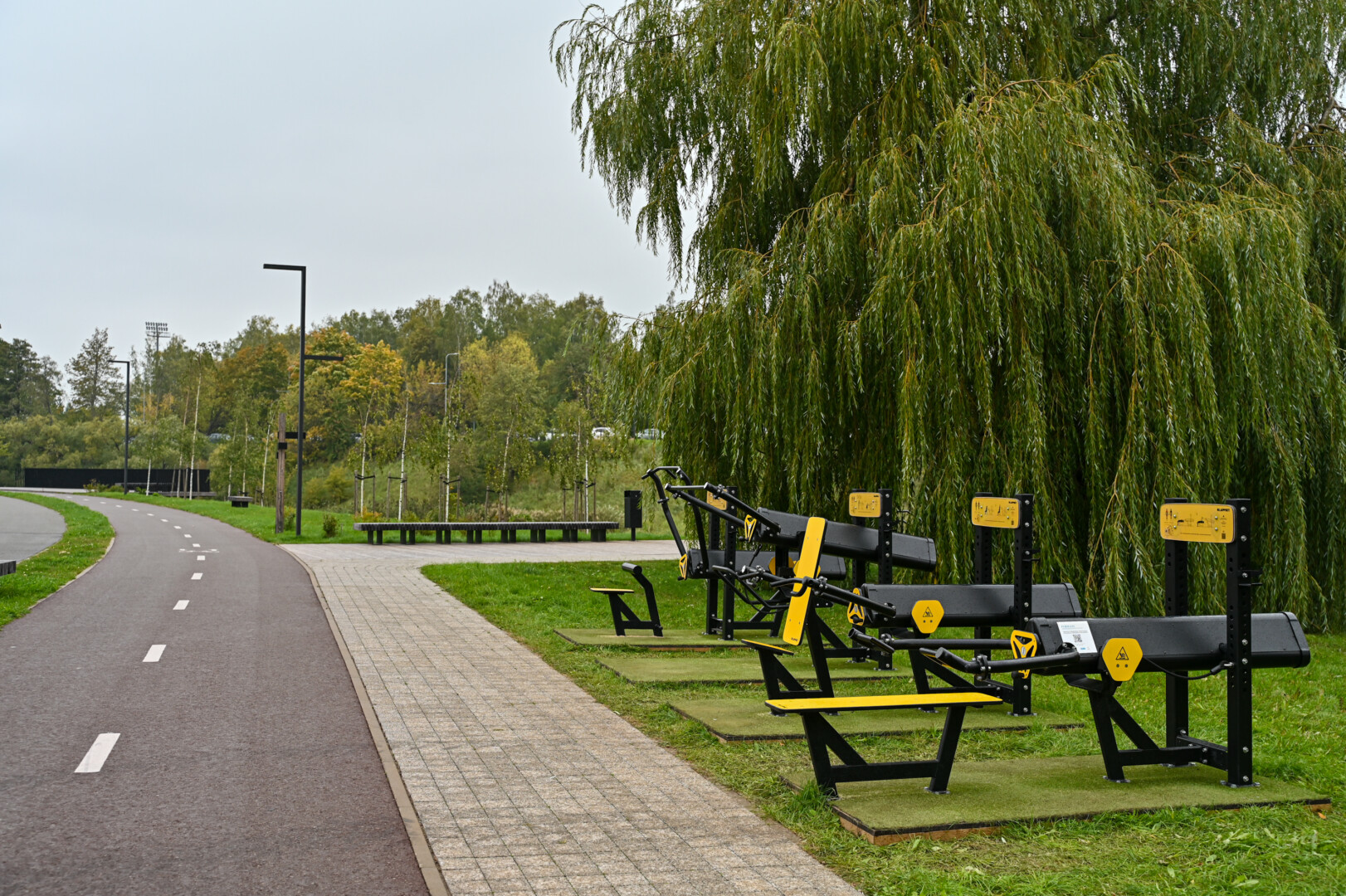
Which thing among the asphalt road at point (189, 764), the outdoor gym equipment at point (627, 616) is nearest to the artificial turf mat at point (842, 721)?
the asphalt road at point (189, 764)

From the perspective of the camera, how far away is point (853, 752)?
217 inches

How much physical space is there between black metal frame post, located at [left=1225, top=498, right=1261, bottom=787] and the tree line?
34.0ft

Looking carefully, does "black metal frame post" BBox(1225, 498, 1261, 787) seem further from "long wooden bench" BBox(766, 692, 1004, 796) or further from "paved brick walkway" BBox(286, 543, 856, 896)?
"paved brick walkway" BBox(286, 543, 856, 896)

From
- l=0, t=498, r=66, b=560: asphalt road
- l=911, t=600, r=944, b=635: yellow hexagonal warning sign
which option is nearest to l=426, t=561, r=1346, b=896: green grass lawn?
l=911, t=600, r=944, b=635: yellow hexagonal warning sign

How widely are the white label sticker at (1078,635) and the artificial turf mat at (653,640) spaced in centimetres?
496

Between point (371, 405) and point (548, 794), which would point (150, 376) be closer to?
point (371, 405)

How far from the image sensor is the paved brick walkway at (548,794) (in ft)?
14.2

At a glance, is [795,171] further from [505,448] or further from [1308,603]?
[505,448]

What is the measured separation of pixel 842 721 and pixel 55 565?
17132 mm

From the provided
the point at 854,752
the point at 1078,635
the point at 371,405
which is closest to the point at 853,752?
the point at 854,752

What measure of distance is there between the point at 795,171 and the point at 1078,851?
1085 centimetres

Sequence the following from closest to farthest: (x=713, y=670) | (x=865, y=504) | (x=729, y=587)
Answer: (x=865, y=504) → (x=713, y=670) → (x=729, y=587)

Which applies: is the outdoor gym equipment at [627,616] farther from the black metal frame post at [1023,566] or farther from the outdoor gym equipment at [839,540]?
the black metal frame post at [1023,566]

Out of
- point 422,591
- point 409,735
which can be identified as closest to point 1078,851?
point 409,735
